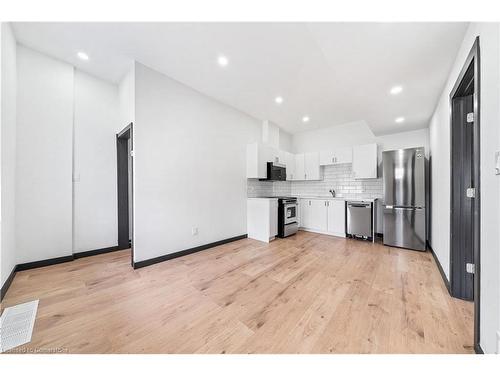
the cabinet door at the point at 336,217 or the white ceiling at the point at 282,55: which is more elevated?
the white ceiling at the point at 282,55

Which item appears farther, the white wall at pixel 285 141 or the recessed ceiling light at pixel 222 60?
the white wall at pixel 285 141

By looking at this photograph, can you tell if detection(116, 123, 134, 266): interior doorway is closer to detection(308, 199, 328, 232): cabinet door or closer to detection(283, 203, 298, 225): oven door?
detection(283, 203, 298, 225): oven door

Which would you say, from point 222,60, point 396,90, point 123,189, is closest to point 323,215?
point 396,90

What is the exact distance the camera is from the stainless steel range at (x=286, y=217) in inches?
158

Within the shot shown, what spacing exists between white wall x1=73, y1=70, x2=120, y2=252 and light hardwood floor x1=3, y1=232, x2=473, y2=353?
416 mm

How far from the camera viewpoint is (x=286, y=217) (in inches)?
160

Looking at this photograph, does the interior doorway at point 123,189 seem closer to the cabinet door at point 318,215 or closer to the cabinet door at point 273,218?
the cabinet door at point 273,218

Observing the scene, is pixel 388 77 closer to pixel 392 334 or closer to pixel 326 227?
pixel 392 334

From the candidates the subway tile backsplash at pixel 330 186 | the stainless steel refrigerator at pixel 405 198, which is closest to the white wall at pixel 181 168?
the subway tile backsplash at pixel 330 186

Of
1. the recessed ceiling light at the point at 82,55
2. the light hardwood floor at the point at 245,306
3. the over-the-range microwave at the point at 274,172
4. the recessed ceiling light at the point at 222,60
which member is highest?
the recessed ceiling light at the point at 82,55

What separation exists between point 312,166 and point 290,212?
4.91 feet

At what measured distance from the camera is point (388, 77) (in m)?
2.25

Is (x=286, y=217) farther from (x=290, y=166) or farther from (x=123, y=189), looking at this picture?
(x=123, y=189)

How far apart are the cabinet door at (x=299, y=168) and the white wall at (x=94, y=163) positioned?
13.4 feet
